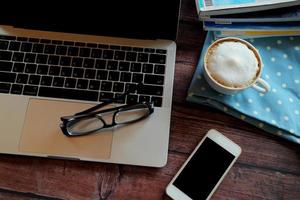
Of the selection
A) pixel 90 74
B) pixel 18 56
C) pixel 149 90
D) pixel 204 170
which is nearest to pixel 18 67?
pixel 18 56

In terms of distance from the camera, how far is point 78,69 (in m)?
0.62

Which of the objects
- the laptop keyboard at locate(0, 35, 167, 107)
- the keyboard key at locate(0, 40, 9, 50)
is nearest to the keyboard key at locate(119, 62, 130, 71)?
the laptop keyboard at locate(0, 35, 167, 107)

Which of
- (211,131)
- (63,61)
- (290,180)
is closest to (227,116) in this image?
(211,131)

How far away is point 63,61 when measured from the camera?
619mm

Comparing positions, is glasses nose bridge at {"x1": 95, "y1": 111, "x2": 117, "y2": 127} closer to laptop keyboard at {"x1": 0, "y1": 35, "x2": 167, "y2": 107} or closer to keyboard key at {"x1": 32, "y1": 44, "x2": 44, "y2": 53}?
laptop keyboard at {"x1": 0, "y1": 35, "x2": 167, "y2": 107}

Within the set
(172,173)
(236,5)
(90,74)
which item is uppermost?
(236,5)

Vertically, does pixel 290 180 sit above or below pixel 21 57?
below

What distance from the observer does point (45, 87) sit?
607mm

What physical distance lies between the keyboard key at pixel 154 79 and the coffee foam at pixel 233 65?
85mm

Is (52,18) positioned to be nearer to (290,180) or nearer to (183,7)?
(183,7)

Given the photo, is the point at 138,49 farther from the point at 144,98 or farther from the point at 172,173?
the point at 172,173

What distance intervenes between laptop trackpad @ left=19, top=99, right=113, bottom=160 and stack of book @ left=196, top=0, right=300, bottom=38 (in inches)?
10.6

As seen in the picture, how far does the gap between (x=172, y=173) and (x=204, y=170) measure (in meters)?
0.05

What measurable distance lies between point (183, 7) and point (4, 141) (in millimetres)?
398
